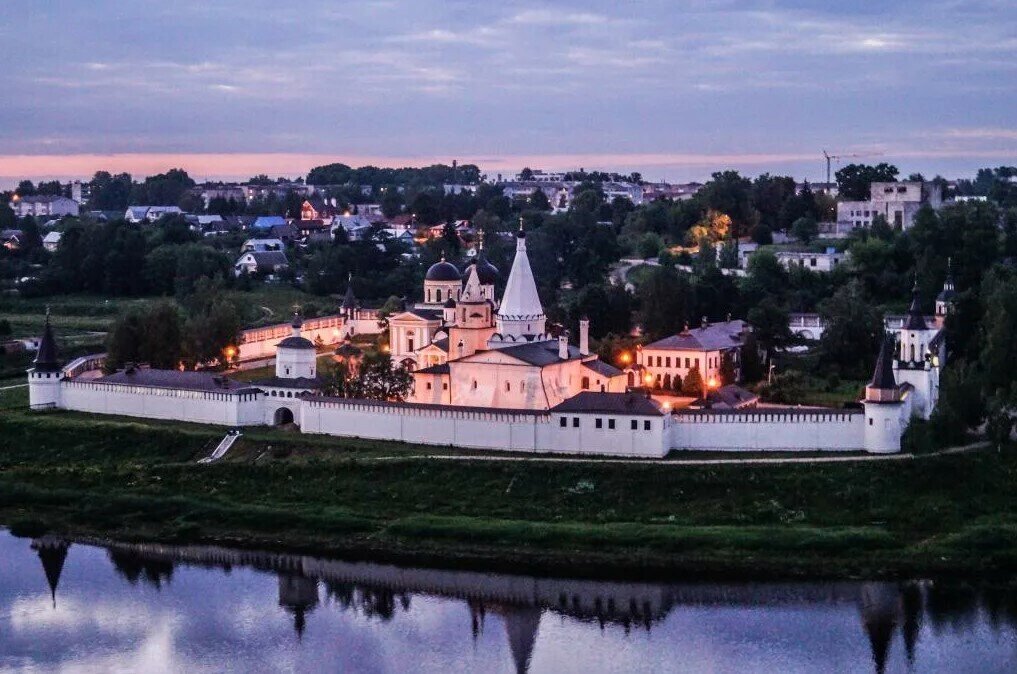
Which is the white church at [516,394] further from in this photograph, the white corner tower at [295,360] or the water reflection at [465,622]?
the water reflection at [465,622]

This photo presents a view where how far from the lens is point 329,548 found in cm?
2998

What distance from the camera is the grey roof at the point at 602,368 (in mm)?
36719

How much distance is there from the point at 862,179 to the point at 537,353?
39.9 meters

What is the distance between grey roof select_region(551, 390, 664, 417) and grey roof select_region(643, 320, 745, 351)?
23.1 ft

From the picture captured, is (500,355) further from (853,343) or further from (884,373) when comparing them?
(853,343)

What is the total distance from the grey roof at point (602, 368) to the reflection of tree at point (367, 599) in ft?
34.5

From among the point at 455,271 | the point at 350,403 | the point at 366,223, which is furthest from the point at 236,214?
the point at 350,403

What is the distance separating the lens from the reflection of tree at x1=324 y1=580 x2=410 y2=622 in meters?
26.6

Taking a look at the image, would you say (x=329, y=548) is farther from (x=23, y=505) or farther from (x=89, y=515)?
(x=23, y=505)

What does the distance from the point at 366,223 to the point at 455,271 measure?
51.9 meters

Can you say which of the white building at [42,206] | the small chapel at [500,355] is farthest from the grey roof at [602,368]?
the white building at [42,206]

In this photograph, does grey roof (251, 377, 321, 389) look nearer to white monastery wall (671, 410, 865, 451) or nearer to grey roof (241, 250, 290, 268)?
white monastery wall (671, 410, 865, 451)

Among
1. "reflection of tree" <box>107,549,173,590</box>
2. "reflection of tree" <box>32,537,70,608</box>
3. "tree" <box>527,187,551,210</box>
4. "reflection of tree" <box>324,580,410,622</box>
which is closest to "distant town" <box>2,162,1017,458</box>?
"reflection of tree" <box>32,537,70,608</box>

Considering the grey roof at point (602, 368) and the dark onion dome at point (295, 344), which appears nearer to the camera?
the grey roof at point (602, 368)
